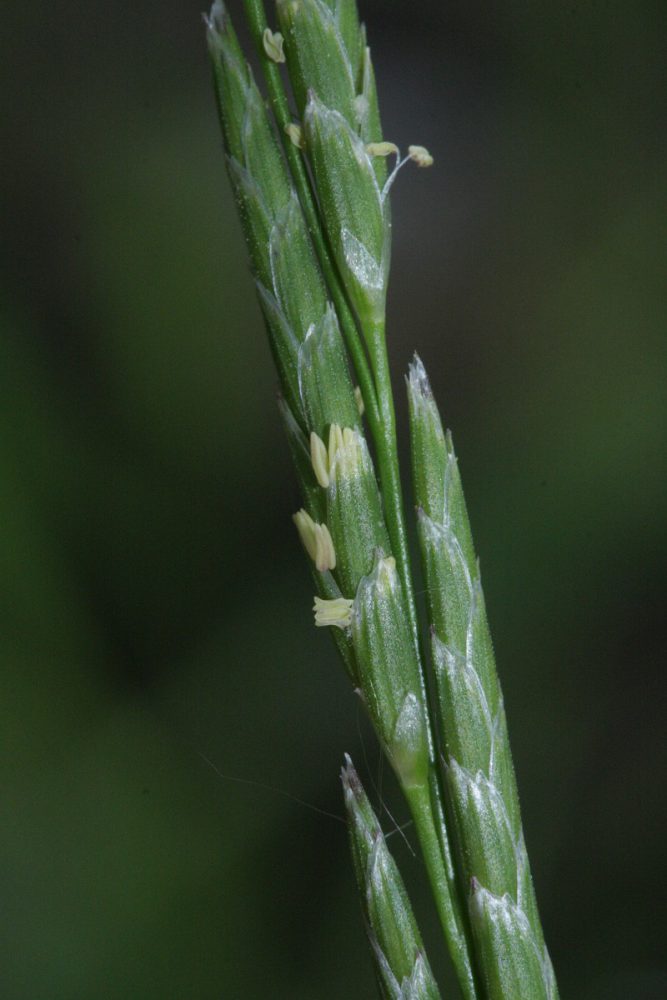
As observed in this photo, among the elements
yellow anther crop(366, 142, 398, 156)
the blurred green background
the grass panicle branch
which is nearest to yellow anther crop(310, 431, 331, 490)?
the grass panicle branch

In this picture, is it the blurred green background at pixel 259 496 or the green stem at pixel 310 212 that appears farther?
the blurred green background at pixel 259 496

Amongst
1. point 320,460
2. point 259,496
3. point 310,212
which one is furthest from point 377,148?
point 259,496

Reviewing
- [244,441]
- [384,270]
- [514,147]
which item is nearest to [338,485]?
[384,270]

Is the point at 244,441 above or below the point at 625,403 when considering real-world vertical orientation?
above

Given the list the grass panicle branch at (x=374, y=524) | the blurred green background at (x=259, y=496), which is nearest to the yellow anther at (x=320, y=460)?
the grass panicle branch at (x=374, y=524)

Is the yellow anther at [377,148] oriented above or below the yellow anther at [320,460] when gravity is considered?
above

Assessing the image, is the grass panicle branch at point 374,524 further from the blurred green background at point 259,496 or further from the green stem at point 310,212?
the blurred green background at point 259,496

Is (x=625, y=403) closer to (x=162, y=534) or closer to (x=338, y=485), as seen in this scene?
(x=162, y=534)
